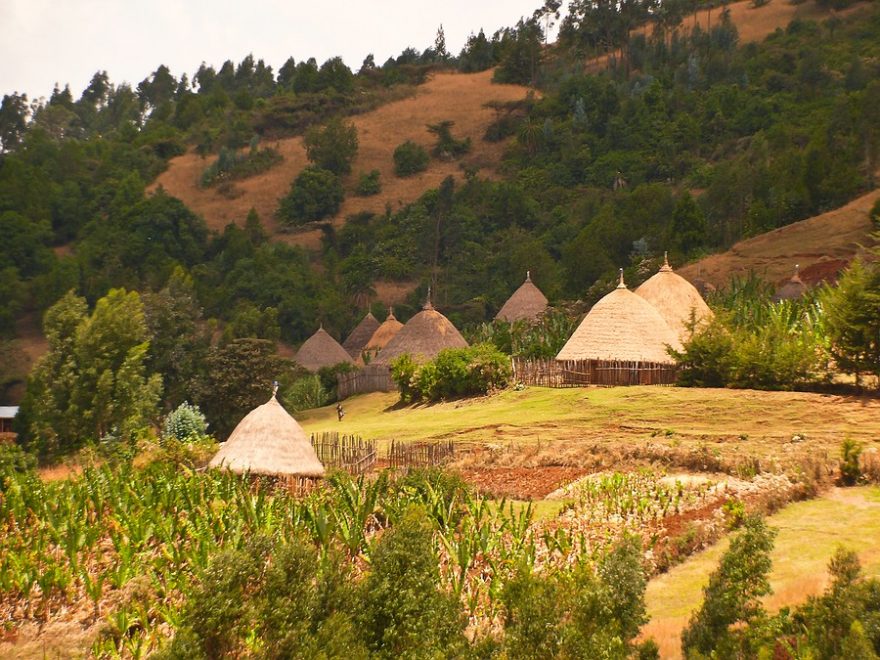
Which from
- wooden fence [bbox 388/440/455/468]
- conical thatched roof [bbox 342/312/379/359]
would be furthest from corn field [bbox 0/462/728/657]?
conical thatched roof [bbox 342/312/379/359]

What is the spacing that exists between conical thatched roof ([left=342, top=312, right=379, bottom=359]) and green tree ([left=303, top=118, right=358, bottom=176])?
110 ft

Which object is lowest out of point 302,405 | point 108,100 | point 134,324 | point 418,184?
point 302,405

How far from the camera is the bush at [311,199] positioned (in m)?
79.0

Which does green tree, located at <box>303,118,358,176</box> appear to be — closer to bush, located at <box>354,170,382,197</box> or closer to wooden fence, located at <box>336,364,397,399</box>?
bush, located at <box>354,170,382,197</box>

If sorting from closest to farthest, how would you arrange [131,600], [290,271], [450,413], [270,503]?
1. [131,600]
2. [270,503]
3. [450,413]
4. [290,271]

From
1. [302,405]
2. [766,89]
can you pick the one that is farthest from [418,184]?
[302,405]

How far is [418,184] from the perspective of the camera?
82500mm

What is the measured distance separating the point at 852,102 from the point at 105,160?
52.4m

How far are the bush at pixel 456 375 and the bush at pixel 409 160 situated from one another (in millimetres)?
→ 51125

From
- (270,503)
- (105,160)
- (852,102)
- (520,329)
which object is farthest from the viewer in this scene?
→ (105,160)

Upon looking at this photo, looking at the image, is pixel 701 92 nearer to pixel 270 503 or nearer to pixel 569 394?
pixel 569 394

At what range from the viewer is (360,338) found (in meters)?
51.7

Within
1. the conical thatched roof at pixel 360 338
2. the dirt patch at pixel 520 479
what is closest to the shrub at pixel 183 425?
the dirt patch at pixel 520 479

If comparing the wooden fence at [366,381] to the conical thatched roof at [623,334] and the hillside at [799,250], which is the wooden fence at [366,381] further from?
the hillside at [799,250]
